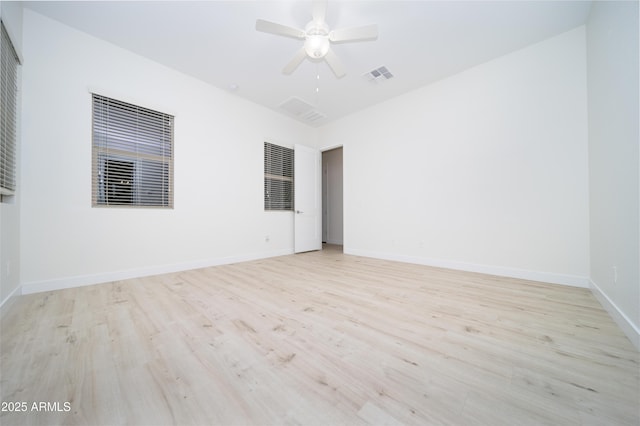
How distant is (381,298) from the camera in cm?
224

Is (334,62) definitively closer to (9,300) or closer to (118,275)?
(118,275)

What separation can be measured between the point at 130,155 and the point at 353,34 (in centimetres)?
312

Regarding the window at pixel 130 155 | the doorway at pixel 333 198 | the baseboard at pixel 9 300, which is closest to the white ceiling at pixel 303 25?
the window at pixel 130 155

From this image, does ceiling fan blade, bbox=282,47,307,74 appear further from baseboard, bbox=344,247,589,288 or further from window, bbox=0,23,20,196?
baseboard, bbox=344,247,589,288

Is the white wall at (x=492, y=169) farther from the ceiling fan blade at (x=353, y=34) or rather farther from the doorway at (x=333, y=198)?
the doorway at (x=333, y=198)

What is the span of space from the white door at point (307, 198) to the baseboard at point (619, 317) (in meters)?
4.24

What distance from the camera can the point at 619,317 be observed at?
5.48 ft

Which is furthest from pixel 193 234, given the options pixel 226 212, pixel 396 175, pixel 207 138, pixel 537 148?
pixel 537 148

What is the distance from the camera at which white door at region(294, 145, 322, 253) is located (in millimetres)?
5027

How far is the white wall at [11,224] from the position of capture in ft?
6.30

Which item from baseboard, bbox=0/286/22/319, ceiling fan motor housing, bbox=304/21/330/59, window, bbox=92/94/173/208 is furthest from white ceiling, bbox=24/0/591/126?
baseboard, bbox=0/286/22/319

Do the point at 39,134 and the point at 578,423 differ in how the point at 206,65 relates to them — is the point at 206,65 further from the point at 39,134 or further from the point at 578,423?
the point at 578,423

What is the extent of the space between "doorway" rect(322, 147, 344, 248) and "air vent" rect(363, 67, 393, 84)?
3185mm

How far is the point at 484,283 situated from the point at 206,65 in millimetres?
4708
